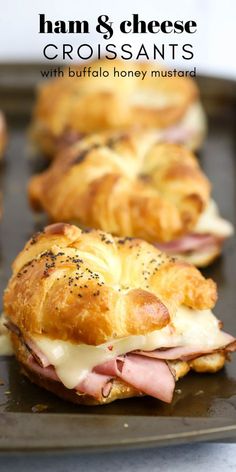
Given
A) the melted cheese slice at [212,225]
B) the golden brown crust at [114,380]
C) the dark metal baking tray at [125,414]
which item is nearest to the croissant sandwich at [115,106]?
the melted cheese slice at [212,225]

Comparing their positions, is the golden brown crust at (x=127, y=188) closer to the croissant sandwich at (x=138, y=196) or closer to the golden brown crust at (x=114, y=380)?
the croissant sandwich at (x=138, y=196)

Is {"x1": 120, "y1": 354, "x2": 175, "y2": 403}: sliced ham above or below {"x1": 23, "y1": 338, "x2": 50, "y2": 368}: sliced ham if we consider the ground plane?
below

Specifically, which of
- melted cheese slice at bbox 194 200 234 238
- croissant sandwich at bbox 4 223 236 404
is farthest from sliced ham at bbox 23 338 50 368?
melted cheese slice at bbox 194 200 234 238

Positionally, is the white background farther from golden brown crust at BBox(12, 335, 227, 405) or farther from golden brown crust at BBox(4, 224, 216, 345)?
golden brown crust at BBox(12, 335, 227, 405)

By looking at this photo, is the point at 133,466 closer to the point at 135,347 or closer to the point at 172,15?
the point at 135,347

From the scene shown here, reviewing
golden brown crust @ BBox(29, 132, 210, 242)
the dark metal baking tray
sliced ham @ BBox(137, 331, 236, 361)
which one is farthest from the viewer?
golden brown crust @ BBox(29, 132, 210, 242)

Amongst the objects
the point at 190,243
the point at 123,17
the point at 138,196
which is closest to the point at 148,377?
the point at 190,243

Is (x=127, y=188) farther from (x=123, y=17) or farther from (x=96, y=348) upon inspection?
(x=123, y=17)

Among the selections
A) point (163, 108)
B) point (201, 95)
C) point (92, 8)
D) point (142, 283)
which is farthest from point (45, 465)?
point (92, 8)
